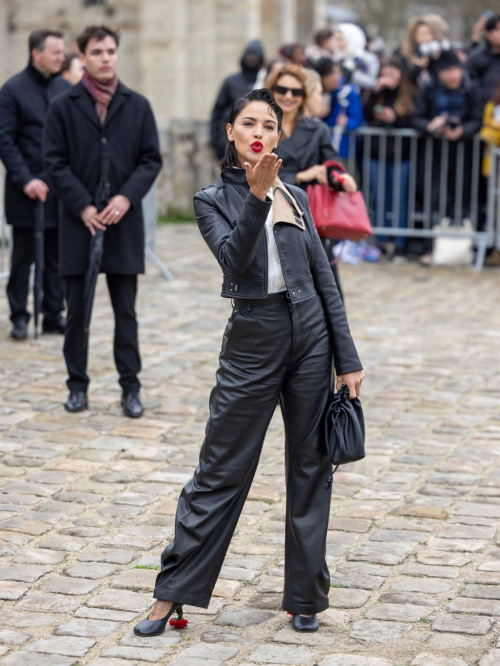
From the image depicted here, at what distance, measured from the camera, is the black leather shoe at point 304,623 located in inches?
161

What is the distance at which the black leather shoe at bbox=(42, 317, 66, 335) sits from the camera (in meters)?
9.18

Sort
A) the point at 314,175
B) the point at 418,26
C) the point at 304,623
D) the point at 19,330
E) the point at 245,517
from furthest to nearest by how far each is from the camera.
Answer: the point at 418,26, the point at 19,330, the point at 314,175, the point at 245,517, the point at 304,623

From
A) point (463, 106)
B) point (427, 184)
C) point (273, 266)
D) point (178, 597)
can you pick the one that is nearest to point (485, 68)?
point (463, 106)

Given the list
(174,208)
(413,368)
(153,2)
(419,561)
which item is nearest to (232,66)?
(153,2)

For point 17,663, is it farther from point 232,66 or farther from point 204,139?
point 232,66

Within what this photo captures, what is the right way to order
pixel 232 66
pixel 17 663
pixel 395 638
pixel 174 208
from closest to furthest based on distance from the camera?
pixel 17 663, pixel 395 638, pixel 174 208, pixel 232 66

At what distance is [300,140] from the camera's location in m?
7.00

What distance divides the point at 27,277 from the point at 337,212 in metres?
3.14

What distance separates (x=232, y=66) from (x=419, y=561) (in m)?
14.4

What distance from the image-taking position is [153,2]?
647 inches

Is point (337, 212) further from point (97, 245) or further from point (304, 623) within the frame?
point (304, 623)

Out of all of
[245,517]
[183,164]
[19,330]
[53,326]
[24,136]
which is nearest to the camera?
[245,517]

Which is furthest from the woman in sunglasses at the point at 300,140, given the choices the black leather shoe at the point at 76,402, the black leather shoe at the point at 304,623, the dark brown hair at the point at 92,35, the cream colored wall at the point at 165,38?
the cream colored wall at the point at 165,38

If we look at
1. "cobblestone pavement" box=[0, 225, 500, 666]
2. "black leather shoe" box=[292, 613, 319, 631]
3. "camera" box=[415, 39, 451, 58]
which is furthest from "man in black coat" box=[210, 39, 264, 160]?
"black leather shoe" box=[292, 613, 319, 631]
